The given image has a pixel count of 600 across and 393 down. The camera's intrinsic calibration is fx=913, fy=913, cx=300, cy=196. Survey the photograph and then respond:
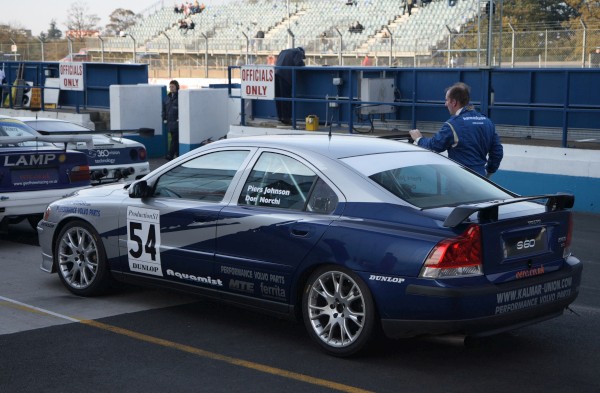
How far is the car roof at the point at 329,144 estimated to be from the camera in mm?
6473

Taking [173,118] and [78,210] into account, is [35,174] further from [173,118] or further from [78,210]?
[173,118]

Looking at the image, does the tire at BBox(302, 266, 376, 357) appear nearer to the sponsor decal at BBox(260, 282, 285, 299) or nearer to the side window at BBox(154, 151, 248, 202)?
the sponsor decal at BBox(260, 282, 285, 299)

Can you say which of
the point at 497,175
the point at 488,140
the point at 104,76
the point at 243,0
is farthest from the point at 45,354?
the point at 243,0

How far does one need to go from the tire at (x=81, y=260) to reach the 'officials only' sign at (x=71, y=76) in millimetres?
16978

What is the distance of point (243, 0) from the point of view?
61.2 meters

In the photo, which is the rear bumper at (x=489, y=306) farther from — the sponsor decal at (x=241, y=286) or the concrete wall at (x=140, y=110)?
the concrete wall at (x=140, y=110)

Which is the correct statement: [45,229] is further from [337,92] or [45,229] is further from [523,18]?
[523,18]

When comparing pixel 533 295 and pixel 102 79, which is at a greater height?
pixel 102 79

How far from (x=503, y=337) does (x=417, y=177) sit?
54.1 inches

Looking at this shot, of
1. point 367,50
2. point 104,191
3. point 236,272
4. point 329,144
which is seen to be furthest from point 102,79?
point 236,272

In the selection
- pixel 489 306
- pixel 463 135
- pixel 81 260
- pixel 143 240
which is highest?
pixel 463 135

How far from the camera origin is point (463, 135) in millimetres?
8461

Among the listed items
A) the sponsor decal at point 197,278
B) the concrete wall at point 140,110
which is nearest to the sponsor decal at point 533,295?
the sponsor decal at point 197,278

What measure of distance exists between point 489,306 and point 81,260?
373 cm
